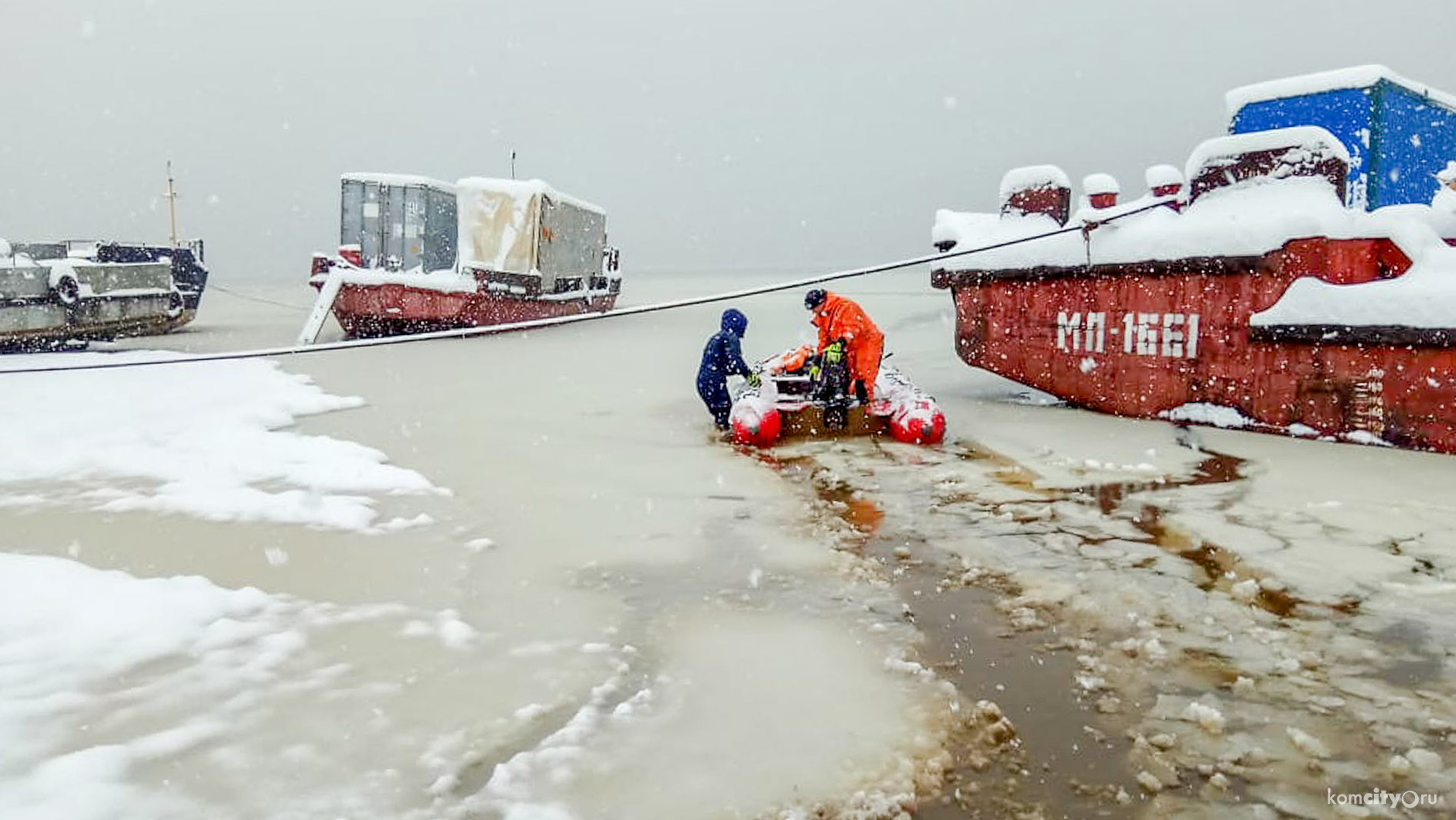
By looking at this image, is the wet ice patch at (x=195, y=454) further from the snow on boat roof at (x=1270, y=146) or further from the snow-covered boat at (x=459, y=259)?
the snow-covered boat at (x=459, y=259)

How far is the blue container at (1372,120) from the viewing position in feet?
29.0

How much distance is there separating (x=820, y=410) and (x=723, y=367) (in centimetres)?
96

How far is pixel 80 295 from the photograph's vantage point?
49.1 ft

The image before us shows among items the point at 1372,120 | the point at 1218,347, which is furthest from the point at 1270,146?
the point at 1372,120

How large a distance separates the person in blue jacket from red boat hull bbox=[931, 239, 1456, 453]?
279cm

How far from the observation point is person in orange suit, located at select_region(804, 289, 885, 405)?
7.07 m

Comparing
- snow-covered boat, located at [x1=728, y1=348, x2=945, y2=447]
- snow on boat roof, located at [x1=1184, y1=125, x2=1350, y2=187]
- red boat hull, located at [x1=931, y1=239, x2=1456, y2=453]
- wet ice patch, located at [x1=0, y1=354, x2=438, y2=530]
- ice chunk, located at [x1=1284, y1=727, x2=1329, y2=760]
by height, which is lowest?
ice chunk, located at [x1=1284, y1=727, x2=1329, y2=760]

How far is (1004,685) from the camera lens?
2.78 meters

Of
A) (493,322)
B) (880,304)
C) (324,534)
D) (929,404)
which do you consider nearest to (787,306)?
(880,304)

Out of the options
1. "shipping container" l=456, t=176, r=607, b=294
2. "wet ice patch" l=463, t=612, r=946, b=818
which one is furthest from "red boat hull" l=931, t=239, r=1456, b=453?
"shipping container" l=456, t=176, r=607, b=294

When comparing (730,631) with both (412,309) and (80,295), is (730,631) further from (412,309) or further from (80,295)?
(412,309)

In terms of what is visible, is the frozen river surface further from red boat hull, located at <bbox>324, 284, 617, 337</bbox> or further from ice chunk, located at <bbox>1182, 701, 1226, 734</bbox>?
red boat hull, located at <bbox>324, 284, 617, 337</bbox>

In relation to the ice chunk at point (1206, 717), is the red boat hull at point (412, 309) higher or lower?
higher

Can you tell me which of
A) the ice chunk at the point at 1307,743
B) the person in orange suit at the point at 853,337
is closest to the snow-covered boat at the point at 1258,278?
the person in orange suit at the point at 853,337
